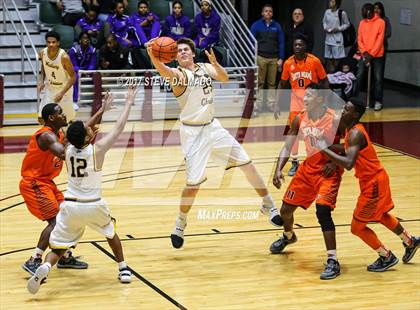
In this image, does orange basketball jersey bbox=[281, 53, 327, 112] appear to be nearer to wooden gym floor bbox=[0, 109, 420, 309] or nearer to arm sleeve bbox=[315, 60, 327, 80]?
arm sleeve bbox=[315, 60, 327, 80]

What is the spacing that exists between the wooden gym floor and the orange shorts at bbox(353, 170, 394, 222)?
0.56 m

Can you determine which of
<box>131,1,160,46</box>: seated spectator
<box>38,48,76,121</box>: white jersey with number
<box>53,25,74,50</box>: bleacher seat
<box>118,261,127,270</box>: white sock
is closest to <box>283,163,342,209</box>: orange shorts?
<box>118,261,127,270</box>: white sock

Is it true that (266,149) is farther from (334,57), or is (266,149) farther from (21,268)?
(21,268)

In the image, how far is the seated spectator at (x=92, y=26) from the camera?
16781mm

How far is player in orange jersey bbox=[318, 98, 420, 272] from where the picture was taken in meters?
7.89

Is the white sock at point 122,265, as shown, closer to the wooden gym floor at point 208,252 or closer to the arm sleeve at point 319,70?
the wooden gym floor at point 208,252

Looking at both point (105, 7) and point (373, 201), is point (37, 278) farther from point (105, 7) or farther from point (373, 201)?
point (105, 7)

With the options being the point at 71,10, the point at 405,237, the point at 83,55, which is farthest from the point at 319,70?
the point at 71,10

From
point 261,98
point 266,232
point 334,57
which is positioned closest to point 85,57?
point 261,98

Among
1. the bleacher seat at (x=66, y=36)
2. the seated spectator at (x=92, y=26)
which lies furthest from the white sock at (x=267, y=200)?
the bleacher seat at (x=66, y=36)

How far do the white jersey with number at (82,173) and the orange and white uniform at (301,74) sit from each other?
489 cm

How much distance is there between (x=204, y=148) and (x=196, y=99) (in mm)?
497

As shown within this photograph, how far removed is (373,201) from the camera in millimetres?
8070

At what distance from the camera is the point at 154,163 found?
516 inches
